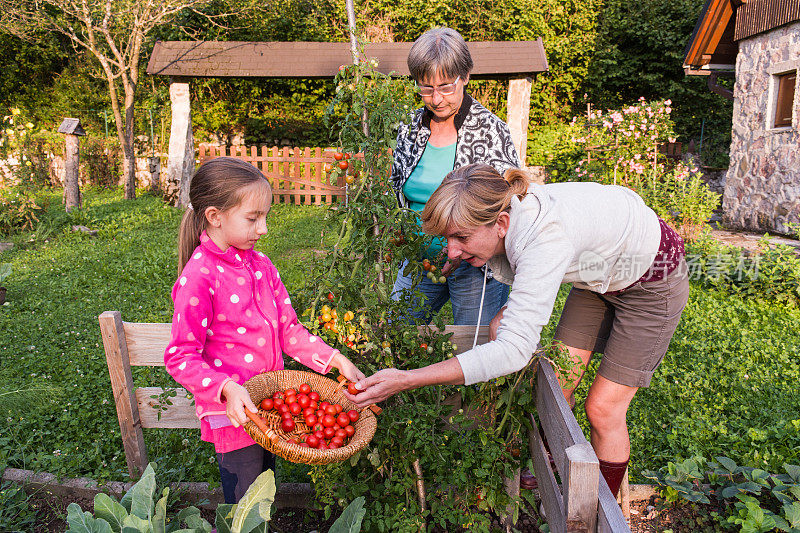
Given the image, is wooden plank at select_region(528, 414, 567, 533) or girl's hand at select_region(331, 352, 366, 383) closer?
wooden plank at select_region(528, 414, 567, 533)

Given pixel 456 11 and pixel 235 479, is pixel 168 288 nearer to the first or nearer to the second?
pixel 235 479

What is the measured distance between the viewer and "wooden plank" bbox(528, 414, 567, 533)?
164 cm

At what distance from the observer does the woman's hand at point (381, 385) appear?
1.70m

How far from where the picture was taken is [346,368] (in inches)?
78.9

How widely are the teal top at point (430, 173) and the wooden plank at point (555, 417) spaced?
0.75m

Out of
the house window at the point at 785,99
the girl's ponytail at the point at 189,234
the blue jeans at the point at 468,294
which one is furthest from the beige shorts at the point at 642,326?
the house window at the point at 785,99

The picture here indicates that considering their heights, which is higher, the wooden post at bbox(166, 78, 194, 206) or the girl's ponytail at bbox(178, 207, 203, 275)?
the wooden post at bbox(166, 78, 194, 206)

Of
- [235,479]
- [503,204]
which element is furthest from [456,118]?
[235,479]

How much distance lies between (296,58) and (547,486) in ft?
35.0

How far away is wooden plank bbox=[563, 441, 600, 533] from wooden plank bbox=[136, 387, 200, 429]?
1717 mm

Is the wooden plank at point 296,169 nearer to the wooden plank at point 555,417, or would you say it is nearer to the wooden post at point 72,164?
the wooden post at point 72,164

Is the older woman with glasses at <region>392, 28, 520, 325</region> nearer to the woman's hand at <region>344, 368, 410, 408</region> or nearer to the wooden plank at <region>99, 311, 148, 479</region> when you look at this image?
the woman's hand at <region>344, 368, 410, 408</region>

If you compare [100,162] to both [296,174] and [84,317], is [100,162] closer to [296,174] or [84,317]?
[296,174]

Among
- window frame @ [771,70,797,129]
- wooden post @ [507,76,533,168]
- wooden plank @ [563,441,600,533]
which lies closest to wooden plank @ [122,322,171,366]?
wooden plank @ [563,441,600,533]
